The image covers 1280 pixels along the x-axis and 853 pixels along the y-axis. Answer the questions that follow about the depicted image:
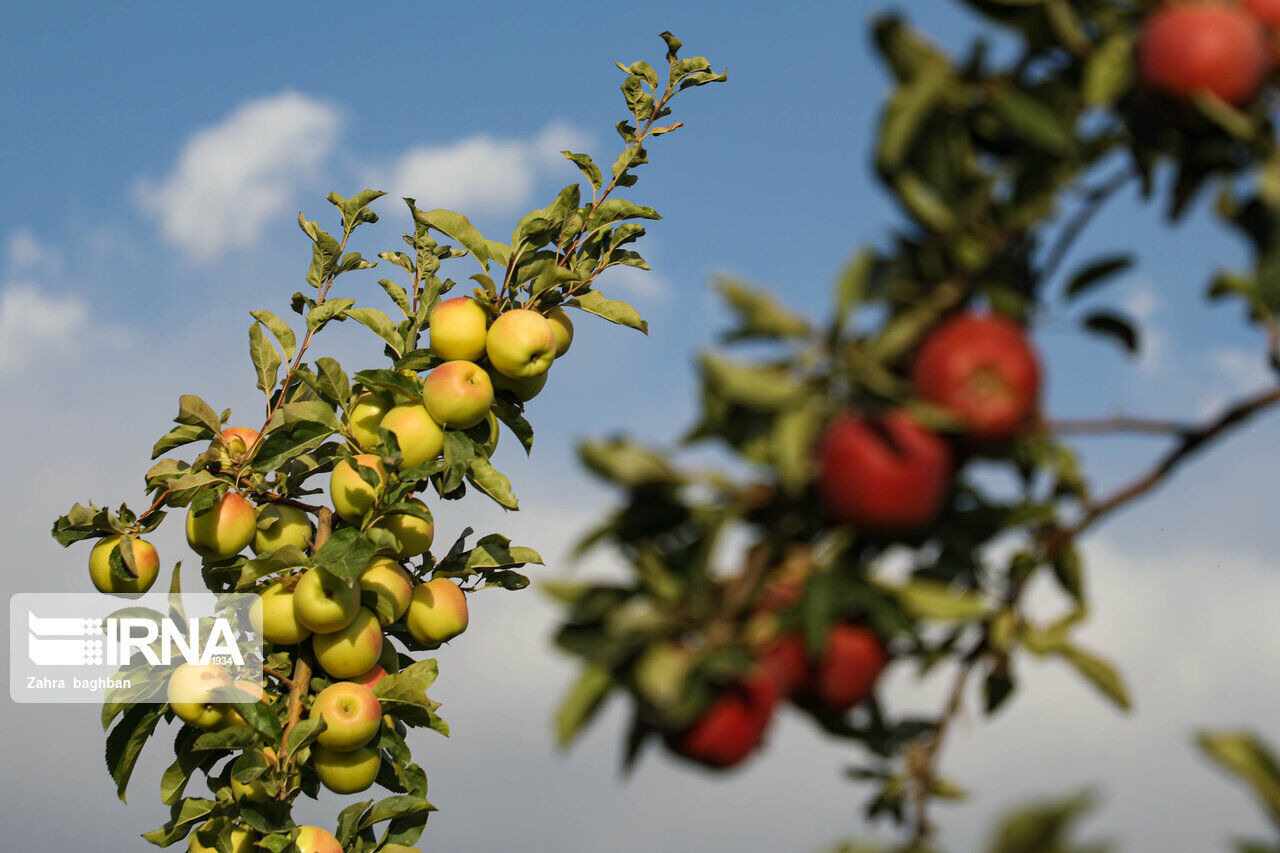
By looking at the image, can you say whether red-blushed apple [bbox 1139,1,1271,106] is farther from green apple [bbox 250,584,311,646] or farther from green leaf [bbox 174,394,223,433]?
green leaf [bbox 174,394,223,433]

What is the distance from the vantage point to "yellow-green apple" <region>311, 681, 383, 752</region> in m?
3.93

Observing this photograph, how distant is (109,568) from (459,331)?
1714 millimetres

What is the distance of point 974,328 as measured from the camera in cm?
149

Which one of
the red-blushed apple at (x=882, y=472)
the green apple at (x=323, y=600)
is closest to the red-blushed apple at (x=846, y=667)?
the red-blushed apple at (x=882, y=472)

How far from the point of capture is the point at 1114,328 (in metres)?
1.75

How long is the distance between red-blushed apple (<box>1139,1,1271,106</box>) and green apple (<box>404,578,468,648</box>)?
3.42 metres

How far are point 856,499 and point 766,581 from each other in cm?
19

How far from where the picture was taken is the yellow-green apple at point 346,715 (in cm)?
393

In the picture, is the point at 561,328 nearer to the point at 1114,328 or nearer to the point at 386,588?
the point at 386,588

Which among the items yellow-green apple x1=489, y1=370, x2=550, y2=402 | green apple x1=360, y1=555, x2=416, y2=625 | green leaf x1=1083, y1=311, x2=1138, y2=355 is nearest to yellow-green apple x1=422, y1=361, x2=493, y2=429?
yellow-green apple x1=489, y1=370, x2=550, y2=402

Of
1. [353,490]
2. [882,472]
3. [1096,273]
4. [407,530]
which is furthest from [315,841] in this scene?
[1096,273]

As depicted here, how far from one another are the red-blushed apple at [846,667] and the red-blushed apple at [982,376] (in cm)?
34

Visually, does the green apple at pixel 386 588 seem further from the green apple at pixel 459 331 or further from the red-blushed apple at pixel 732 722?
the red-blushed apple at pixel 732 722

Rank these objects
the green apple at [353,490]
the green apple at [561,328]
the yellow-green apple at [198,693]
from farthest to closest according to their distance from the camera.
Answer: the green apple at [561,328]
the green apple at [353,490]
the yellow-green apple at [198,693]
